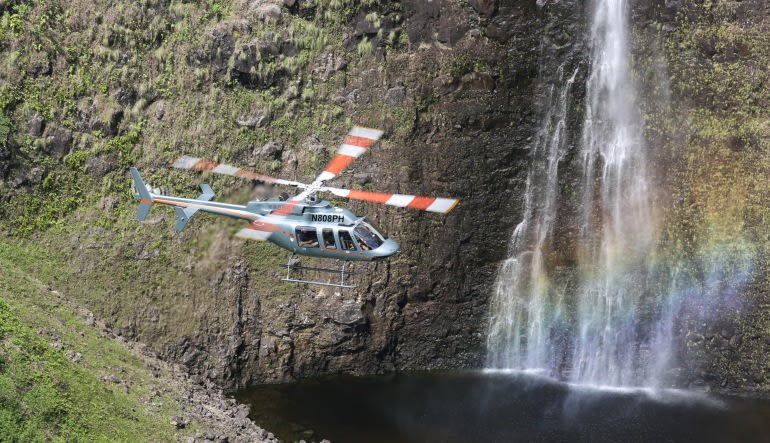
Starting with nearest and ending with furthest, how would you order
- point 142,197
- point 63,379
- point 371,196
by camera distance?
point 371,196 < point 63,379 < point 142,197

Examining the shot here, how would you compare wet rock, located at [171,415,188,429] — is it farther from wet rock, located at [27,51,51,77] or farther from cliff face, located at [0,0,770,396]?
wet rock, located at [27,51,51,77]

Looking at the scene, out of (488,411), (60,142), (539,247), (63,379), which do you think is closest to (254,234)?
(63,379)

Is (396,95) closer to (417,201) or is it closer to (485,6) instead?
(485,6)

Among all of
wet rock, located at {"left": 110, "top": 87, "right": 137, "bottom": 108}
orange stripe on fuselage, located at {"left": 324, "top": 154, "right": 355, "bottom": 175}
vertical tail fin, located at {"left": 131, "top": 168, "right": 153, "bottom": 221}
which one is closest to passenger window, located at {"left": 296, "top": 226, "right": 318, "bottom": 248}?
orange stripe on fuselage, located at {"left": 324, "top": 154, "right": 355, "bottom": 175}

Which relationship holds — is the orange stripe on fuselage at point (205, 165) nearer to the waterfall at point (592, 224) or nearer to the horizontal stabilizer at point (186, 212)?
the horizontal stabilizer at point (186, 212)

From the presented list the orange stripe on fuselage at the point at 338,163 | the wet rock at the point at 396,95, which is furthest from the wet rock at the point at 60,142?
the orange stripe on fuselage at the point at 338,163

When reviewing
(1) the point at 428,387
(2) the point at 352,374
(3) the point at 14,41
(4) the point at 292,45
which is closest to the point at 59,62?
(3) the point at 14,41

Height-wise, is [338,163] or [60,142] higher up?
[338,163]
